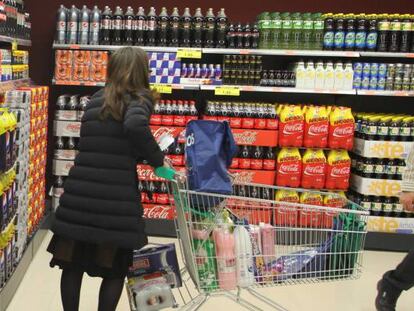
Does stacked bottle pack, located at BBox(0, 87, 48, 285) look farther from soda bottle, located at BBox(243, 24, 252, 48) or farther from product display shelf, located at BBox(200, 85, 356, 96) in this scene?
soda bottle, located at BBox(243, 24, 252, 48)

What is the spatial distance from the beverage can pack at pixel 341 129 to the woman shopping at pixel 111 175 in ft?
8.85

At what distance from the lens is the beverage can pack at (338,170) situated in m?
5.27

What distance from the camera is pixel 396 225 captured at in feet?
17.4

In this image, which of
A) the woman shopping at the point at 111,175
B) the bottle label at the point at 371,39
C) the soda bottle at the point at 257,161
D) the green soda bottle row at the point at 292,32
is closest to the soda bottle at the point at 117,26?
the green soda bottle row at the point at 292,32

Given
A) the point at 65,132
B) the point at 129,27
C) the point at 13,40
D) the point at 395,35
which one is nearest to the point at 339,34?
the point at 395,35

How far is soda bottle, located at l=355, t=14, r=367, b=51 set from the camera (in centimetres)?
532

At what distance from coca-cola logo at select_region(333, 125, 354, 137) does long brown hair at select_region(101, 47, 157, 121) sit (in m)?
2.76

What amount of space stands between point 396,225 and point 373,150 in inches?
29.4

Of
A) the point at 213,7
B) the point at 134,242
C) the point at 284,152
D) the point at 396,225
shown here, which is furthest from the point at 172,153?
the point at 134,242

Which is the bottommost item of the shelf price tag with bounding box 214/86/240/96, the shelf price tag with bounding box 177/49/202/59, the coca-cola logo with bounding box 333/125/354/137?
the coca-cola logo with bounding box 333/125/354/137

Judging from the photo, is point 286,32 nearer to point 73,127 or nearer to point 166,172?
point 73,127

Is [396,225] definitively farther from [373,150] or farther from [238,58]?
[238,58]

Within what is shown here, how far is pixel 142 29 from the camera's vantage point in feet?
17.5

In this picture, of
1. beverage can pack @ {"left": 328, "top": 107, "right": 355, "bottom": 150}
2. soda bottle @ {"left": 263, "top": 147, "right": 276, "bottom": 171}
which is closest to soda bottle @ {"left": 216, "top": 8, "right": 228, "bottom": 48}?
soda bottle @ {"left": 263, "top": 147, "right": 276, "bottom": 171}
